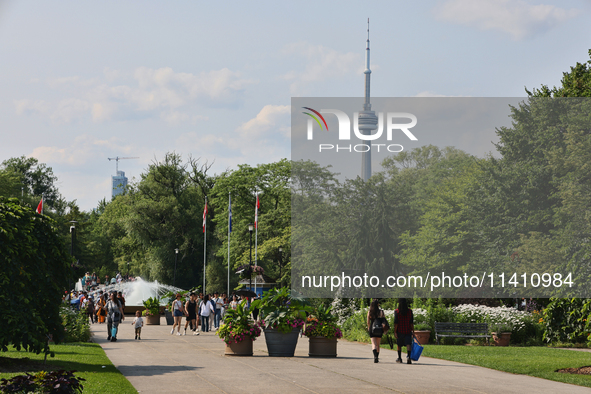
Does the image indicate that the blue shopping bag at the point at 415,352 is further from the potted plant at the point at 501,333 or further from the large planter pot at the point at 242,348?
the potted plant at the point at 501,333

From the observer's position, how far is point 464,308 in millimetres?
24516

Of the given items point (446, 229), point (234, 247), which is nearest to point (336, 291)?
point (446, 229)

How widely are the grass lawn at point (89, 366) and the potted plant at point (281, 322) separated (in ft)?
13.9

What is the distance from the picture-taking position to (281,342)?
17344 millimetres

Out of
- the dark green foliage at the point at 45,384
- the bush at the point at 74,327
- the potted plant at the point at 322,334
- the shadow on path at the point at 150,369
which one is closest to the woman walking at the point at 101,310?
the bush at the point at 74,327

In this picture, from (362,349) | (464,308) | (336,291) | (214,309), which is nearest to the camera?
(362,349)

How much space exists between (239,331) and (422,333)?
8357 millimetres

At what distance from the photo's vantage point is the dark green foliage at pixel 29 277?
12.4 metres

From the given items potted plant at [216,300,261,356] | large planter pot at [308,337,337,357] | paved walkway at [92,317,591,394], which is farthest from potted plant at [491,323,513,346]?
potted plant at [216,300,261,356]

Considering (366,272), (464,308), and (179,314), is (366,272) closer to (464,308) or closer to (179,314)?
(464,308)

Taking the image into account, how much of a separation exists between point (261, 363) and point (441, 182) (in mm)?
8234

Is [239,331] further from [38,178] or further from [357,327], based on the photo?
[38,178]

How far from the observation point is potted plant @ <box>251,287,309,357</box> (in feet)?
56.1

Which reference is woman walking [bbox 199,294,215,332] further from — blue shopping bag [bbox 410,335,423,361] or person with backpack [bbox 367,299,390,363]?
blue shopping bag [bbox 410,335,423,361]
